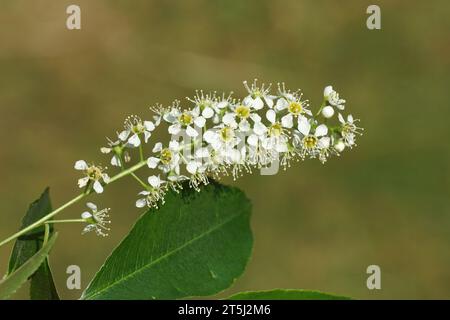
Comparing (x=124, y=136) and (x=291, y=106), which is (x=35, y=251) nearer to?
(x=124, y=136)

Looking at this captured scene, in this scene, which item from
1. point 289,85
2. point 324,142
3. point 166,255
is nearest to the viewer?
point 166,255

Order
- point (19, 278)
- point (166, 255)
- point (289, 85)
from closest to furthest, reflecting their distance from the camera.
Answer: point (19, 278)
point (166, 255)
point (289, 85)

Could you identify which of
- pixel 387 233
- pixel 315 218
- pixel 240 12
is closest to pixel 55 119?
pixel 240 12

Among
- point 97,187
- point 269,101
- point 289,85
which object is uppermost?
point 289,85

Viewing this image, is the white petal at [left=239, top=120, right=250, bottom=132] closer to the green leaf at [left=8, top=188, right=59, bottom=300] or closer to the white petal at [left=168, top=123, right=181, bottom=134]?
the white petal at [left=168, top=123, right=181, bottom=134]

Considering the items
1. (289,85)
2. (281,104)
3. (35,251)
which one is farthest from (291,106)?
(289,85)

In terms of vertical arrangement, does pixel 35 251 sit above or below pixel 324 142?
below

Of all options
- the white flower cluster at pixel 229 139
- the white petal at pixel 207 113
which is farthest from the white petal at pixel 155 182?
the white petal at pixel 207 113
